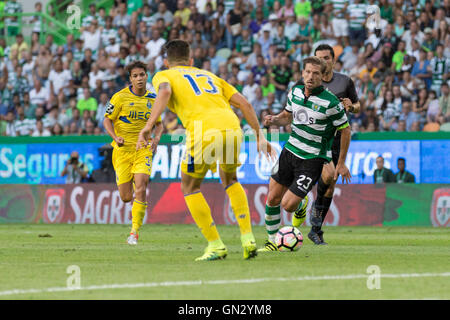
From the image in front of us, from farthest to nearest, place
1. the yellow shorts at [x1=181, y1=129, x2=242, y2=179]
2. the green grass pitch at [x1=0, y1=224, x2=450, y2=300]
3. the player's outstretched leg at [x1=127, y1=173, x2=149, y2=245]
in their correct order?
the player's outstretched leg at [x1=127, y1=173, x2=149, y2=245] < the yellow shorts at [x1=181, y1=129, x2=242, y2=179] < the green grass pitch at [x1=0, y1=224, x2=450, y2=300]

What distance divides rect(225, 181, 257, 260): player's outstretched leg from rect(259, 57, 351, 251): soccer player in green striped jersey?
1618mm

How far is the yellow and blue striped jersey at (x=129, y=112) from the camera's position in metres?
13.9

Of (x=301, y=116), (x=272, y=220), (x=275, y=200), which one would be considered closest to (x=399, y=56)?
(x=301, y=116)

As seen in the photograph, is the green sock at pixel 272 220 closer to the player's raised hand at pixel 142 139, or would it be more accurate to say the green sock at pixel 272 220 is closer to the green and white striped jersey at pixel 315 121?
the green and white striped jersey at pixel 315 121

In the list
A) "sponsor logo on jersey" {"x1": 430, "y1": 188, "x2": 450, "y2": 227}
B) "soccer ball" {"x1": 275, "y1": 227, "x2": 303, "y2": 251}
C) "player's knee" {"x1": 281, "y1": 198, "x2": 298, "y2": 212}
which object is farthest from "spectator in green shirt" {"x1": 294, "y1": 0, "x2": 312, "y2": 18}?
"soccer ball" {"x1": 275, "y1": 227, "x2": 303, "y2": 251}

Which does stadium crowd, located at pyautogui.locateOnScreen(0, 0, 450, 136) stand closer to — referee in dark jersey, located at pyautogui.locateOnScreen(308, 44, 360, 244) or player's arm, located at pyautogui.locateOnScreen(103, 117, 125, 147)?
referee in dark jersey, located at pyautogui.locateOnScreen(308, 44, 360, 244)

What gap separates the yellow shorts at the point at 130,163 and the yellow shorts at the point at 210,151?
436 centimetres

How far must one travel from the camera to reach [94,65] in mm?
26156

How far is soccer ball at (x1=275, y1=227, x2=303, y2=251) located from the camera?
11008 millimetres

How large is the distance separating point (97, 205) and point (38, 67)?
7.37 m

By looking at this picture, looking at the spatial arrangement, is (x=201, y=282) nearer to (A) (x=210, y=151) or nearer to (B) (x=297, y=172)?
(A) (x=210, y=151)

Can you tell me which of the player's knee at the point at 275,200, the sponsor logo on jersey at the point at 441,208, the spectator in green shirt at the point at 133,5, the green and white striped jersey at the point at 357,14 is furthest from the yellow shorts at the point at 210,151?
the spectator in green shirt at the point at 133,5
